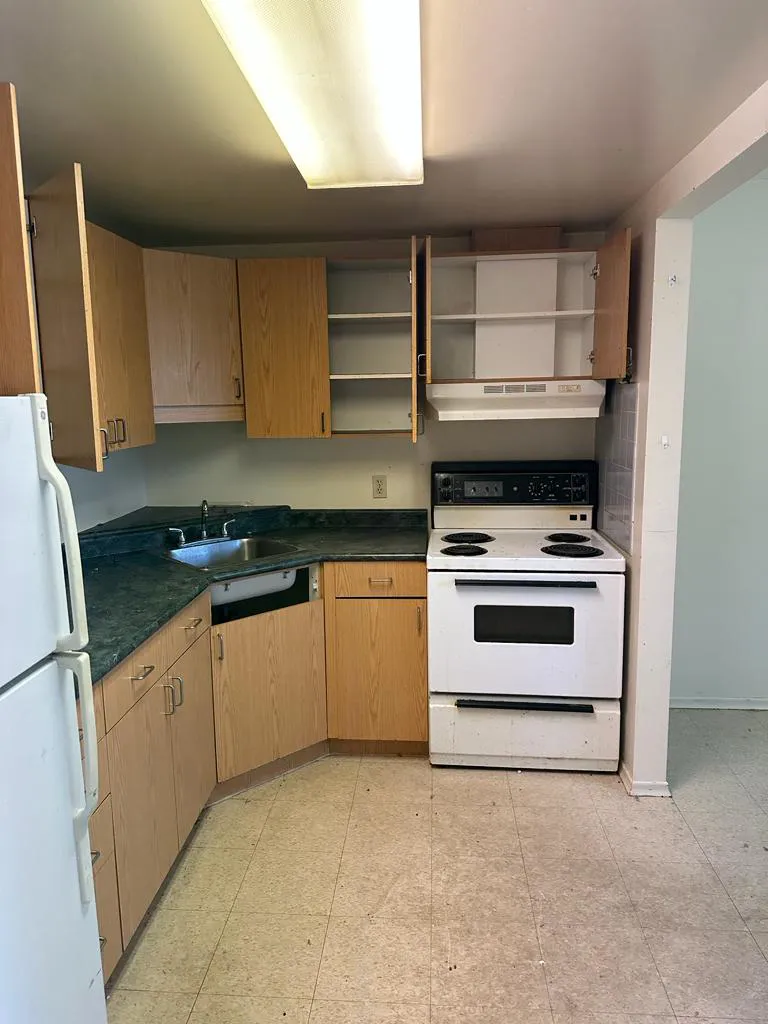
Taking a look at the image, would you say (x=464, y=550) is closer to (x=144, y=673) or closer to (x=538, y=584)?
(x=538, y=584)

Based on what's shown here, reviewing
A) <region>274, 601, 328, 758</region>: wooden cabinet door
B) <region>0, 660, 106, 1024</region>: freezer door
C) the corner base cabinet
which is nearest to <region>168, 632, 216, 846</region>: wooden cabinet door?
<region>274, 601, 328, 758</region>: wooden cabinet door

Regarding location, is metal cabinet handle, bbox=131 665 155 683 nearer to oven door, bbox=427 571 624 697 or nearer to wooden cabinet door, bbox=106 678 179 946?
wooden cabinet door, bbox=106 678 179 946

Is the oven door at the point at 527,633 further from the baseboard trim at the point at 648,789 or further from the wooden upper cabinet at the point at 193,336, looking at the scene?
the wooden upper cabinet at the point at 193,336

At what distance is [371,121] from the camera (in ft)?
5.54

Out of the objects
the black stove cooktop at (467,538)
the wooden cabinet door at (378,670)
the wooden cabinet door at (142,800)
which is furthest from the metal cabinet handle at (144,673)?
the black stove cooktop at (467,538)

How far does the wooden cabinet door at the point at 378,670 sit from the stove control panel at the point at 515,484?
643 mm

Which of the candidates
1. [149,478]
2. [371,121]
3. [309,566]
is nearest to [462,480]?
[309,566]

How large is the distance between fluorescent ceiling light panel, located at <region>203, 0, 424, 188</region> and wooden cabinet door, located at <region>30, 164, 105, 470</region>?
53 cm

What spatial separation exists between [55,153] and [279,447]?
160 centimetres

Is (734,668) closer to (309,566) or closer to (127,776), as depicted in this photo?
(309,566)

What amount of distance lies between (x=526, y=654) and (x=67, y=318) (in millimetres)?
1962

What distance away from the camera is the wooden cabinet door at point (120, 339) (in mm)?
2238

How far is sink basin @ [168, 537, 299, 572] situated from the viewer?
9.72ft

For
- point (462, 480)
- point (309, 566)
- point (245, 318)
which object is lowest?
point (309, 566)
